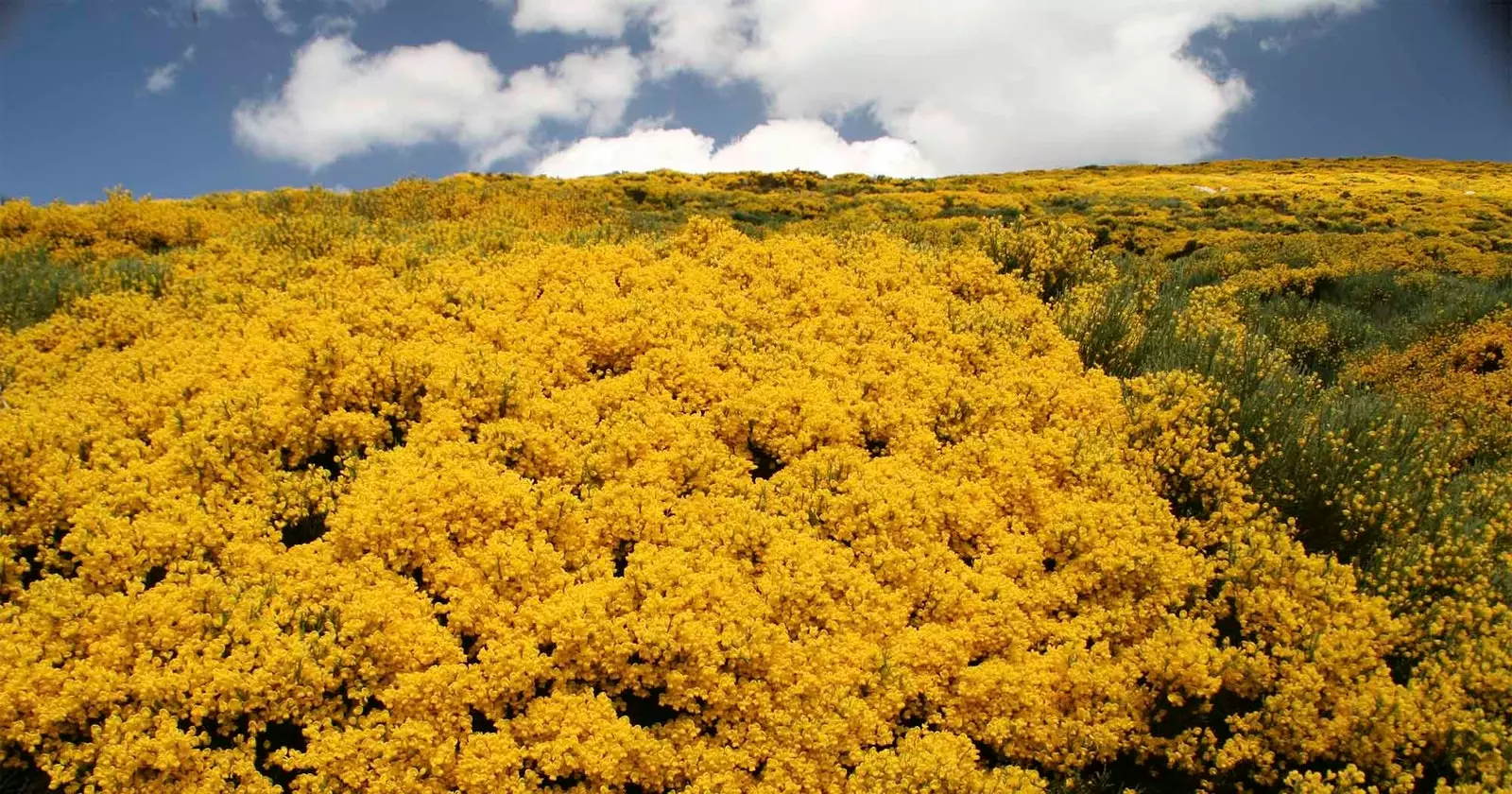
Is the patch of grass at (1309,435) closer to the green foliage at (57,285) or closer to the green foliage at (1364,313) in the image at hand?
the green foliage at (1364,313)

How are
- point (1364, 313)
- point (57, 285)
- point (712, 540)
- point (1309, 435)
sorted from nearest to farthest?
point (712, 540) → point (1309, 435) → point (57, 285) → point (1364, 313)

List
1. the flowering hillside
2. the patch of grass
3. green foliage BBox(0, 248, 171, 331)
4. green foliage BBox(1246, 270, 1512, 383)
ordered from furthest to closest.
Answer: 1. green foliage BBox(1246, 270, 1512, 383)
2. green foliage BBox(0, 248, 171, 331)
3. the patch of grass
4. the flowering hillside

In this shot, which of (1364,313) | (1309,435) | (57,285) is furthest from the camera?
(1364,313)

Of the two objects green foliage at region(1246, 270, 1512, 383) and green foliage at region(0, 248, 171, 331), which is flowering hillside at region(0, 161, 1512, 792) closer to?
green foliage at region(0, 248, 171, 331)

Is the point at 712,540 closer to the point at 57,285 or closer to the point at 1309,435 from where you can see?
the point at 1309,435

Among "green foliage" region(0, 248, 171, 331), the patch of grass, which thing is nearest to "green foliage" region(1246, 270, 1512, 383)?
the patch of grass

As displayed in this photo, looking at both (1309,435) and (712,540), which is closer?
(712,540)

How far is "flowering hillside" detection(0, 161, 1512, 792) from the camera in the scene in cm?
450

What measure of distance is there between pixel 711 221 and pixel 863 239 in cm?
192

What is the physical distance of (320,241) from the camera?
10.1 m

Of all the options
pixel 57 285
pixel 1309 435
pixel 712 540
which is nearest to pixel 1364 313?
pixel 1309 435

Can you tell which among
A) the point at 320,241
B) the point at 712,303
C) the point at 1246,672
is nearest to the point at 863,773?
the point at 1246,672

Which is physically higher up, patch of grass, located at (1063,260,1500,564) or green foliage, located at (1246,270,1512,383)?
green foliage, located at (1246,270,1512,383)

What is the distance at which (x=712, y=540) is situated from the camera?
542 cm
